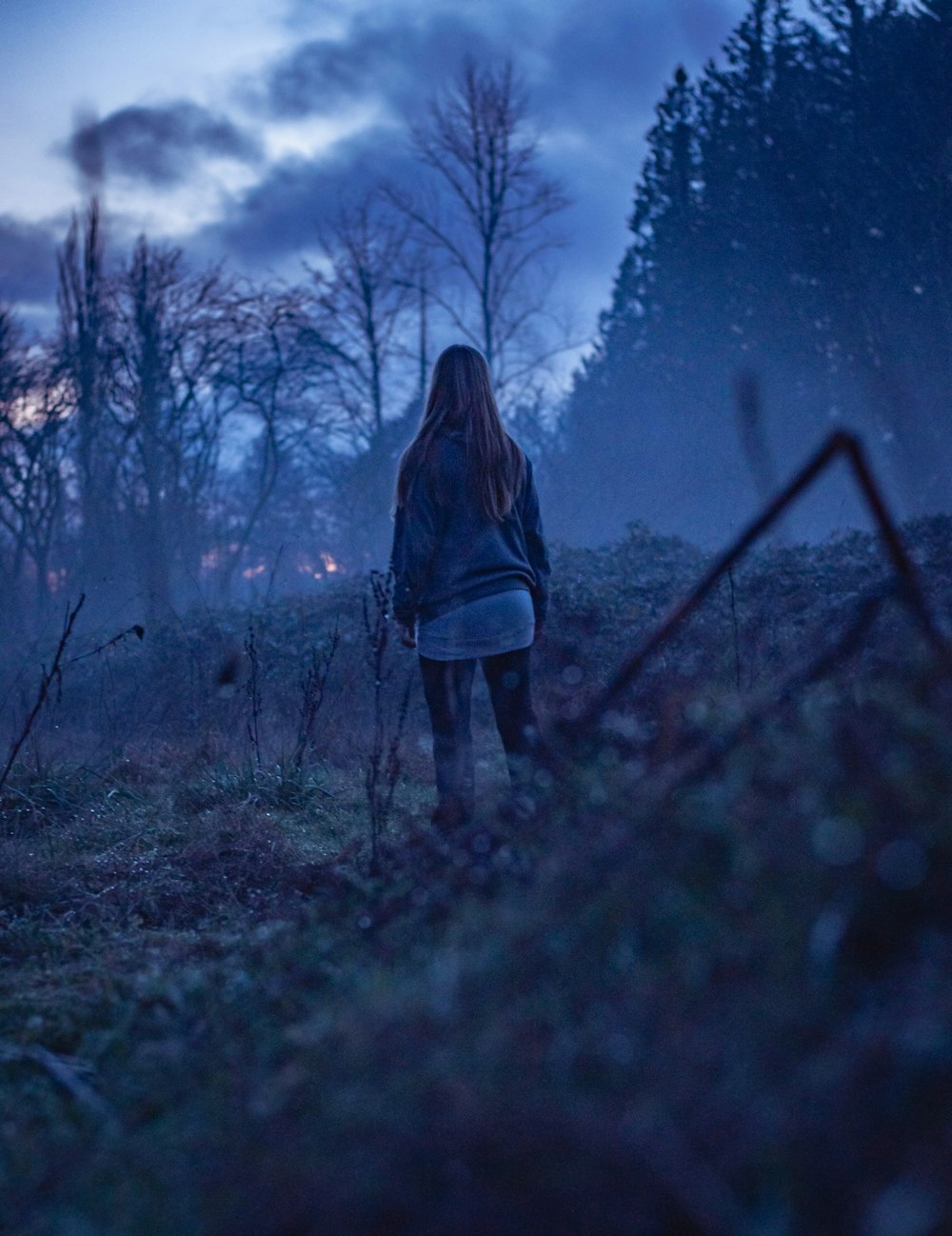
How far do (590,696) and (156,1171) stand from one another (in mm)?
5654

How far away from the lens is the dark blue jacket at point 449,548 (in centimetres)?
403

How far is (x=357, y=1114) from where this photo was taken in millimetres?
1314

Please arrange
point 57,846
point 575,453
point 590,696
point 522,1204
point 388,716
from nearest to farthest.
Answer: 1. point 522,1204
2. point 57,846
3. point 590,696
4. point 388,716
5. point 575,453

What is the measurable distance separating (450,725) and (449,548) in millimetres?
701

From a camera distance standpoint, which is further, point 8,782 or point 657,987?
point 8,782

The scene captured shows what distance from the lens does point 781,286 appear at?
25.6 meters

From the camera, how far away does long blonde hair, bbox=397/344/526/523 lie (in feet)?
13.5

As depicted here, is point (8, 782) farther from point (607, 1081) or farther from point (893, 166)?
point (893, 166)

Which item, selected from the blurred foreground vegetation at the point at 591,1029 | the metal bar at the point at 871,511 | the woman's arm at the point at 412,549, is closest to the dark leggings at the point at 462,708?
the woman's arm at the point at 412,549

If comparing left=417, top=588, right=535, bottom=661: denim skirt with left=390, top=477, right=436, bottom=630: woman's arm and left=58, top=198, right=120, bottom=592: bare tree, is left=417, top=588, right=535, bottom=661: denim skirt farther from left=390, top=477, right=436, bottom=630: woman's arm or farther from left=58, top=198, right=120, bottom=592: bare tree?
left=58, top=198, right=120, bottom=592: bare tree

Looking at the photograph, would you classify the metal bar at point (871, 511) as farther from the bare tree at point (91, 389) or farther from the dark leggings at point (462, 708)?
the bare tree at point (91, 389)

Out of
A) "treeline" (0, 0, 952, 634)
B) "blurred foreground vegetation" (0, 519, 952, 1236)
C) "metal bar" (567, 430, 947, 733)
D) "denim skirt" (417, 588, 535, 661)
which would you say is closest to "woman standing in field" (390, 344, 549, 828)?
"denim skirt" (417, 588, 535, 661)

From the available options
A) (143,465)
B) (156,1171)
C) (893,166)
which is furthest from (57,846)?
(893,166)

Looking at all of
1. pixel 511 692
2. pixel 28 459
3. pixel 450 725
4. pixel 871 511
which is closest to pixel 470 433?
pixel 511 692
